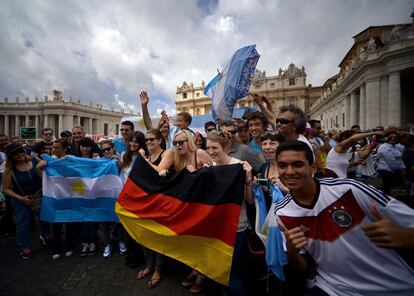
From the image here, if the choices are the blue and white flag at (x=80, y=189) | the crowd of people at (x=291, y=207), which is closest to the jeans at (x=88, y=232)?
the crowd of people at (x=291, y=207)

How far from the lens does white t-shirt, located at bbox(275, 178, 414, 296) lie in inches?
55.3

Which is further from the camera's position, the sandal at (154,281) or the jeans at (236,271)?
the sandal at (154,281)

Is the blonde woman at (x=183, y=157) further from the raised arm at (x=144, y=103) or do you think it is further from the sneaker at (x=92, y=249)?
the sneaker at (x=92, y=249)

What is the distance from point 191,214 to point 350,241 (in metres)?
1.75

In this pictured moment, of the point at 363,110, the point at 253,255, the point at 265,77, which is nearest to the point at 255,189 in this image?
the point at 253,255

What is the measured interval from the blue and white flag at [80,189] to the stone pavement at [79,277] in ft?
2.41

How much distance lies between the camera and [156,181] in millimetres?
3025

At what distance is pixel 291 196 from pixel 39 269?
4.30m

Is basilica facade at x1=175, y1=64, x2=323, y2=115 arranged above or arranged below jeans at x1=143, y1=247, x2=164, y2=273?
above

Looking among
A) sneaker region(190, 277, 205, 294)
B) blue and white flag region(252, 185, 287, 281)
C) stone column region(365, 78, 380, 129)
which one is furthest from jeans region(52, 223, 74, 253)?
stone column region(365, 78, 380, 129)

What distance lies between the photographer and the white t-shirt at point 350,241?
1405 mm

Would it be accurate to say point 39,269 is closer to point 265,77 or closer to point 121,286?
point 121,286

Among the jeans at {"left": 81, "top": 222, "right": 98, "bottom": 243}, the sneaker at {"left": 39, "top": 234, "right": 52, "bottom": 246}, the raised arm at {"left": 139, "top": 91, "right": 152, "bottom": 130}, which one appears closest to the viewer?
the jeans at {"left": 81, "top": 222, "right": 98, "bottom": 243}

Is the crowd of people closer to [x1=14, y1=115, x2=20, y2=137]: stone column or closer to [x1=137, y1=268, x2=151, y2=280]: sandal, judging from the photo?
[x1=137, y1=268, x2=151, y2=280]: sandal
